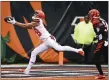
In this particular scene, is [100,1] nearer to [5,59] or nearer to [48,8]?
[48,8]

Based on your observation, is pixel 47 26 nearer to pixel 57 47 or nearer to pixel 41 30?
pixel 41 30

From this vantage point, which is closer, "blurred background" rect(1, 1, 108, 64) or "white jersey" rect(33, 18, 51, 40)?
"white jersey" rect(33, 18, 51, 40)

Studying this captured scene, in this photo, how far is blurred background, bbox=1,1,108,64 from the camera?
49.2 feet

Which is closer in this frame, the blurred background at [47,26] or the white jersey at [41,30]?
the white jersey at [41,30]

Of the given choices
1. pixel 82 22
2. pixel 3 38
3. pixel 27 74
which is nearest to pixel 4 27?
pixel 3 38

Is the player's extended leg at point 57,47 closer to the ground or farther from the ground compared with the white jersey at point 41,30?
closer to the ground

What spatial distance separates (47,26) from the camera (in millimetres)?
15078

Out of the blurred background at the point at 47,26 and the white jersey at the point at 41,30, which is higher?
the white jersey at the point at 41,30

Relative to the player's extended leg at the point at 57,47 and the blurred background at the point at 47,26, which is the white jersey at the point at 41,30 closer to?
the player's extended leg at the point at 57,47

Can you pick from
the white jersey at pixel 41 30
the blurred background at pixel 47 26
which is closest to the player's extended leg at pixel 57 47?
the white jersey at pixel 41 30

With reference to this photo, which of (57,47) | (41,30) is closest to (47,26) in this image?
(41,30)

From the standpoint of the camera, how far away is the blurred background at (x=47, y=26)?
49.2ft

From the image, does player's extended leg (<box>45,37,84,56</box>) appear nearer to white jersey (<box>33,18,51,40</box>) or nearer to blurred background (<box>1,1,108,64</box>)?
white jersey (<box>33,18,51,40</box>)

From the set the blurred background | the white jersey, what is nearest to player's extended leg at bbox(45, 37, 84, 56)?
the white jersey
